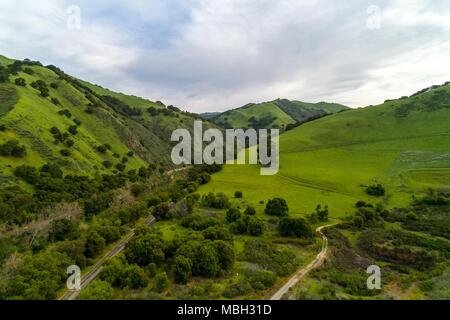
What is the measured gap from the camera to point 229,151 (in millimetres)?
172125

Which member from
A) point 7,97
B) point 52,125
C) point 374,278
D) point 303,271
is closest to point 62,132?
point 52,125

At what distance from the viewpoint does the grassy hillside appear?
84562mm

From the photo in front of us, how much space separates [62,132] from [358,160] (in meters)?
94.9

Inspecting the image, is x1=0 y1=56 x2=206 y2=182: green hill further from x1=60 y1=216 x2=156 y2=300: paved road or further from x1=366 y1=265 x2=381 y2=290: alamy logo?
x1=366 y1=265 x2=381 y2=290: alamy logo

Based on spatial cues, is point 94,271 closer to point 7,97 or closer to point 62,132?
point 62,132

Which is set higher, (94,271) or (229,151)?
(229,151)

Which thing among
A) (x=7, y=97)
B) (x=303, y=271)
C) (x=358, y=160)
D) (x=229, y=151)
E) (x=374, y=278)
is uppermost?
(x=7, y=97)

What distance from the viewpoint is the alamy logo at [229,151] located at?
391ft

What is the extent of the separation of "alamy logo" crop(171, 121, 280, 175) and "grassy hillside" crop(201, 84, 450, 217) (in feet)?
14.1

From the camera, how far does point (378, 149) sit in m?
125

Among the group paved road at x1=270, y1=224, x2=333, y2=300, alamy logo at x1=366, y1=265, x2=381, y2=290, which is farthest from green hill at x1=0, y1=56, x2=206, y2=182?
alamy logo at x1=366, y1=265, x2=381, y2=290

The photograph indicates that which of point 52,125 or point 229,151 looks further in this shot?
point 229,151
